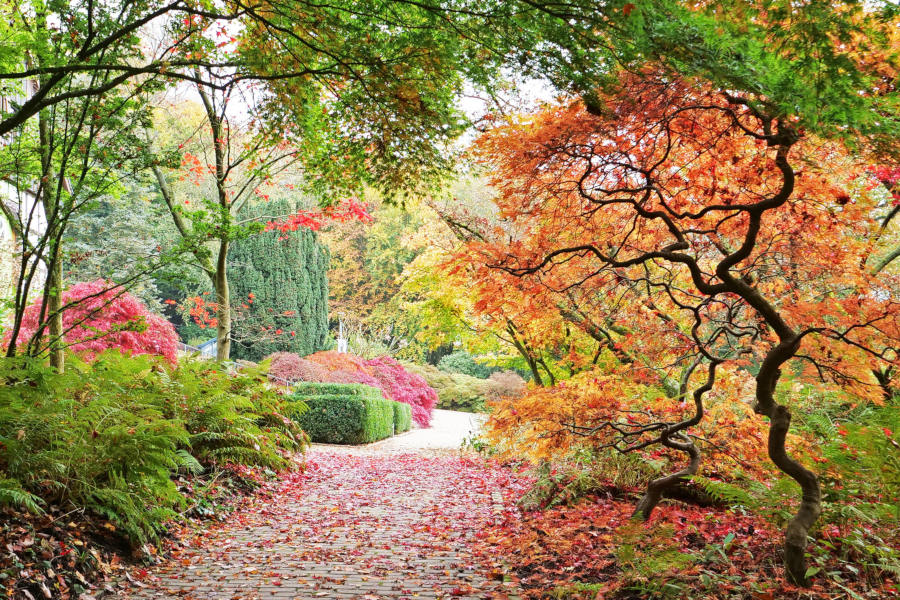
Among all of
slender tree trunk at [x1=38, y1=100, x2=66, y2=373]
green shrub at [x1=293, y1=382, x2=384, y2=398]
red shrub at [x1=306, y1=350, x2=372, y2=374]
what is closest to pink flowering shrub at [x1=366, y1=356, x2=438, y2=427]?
red shrub at [x1=306, y1=350, x2=372, y2=374]

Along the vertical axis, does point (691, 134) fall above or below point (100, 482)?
above

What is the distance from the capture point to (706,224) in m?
4.96

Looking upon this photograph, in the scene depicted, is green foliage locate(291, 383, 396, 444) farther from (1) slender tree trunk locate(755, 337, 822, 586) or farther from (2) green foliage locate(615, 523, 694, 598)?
(1) slender tree trunk locate(755, 337, 822, 586)

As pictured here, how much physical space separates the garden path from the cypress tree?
12.8 meters

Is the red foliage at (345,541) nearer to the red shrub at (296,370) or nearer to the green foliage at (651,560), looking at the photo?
the green foliage at (651,560)

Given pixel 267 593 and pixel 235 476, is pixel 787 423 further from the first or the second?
pixel 235 476

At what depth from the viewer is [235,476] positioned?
23.7 feet

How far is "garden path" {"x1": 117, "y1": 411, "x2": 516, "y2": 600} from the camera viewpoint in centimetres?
412

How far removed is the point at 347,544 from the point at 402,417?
47.1 feet

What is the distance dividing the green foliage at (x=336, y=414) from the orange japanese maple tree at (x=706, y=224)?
397 inches

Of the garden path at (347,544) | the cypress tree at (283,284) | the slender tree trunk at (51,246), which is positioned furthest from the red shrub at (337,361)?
the slender tree trunk at (51,246)

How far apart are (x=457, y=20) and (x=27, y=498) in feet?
13.0

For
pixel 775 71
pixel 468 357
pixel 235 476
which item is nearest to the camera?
pixel 775 71

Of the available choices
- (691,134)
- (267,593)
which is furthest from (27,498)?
(691,134)
